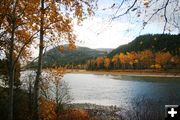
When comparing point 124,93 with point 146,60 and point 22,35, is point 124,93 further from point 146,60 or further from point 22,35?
point 146,60

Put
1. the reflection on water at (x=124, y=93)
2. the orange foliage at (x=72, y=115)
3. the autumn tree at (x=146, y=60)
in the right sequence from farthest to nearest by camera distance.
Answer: the autumn tree at (x=146, y=60) → the reflection on water at (x=124, y=93) → the orange foliage at (x=72, y=115)

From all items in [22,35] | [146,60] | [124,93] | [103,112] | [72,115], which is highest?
[146,60]

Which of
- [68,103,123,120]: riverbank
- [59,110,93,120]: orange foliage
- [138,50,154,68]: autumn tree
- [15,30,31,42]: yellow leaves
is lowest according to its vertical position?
[68,103,123,120]: riverbank

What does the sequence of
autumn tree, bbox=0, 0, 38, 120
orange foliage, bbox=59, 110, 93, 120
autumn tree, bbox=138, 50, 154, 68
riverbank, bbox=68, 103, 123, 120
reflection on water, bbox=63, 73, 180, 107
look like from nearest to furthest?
autumn tree, bbox=0, 0, 38, 120 < orange foliage, bbox=59, 110, 93, 120 < riverbank, bbox=68, 103, 123, 120 < reflection on water, bbox=63, 73, 180, 107 < autumn tree, bbox=138, 50, 154, 68

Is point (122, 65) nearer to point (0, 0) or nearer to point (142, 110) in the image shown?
point (142, 110)

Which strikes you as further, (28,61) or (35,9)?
(28,61)

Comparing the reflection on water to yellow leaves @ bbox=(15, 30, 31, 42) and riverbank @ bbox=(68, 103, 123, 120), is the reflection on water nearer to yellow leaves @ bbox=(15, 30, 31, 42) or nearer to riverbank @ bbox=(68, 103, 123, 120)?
riverbank @ bbox=(68, 103, 123, 120)

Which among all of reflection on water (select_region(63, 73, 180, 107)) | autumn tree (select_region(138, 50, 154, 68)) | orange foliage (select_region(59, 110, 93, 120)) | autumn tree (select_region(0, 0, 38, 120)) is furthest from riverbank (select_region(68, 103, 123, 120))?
autumn tree (select_region(138, 50, 154, 68))

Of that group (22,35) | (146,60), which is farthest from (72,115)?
(146,60)

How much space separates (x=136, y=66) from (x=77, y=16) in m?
150

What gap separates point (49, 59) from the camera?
15.2 metres

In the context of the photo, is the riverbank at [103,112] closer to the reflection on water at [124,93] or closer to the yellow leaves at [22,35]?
the reflection on water at [124,93]

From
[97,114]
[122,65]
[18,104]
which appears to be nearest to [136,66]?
[122,65]

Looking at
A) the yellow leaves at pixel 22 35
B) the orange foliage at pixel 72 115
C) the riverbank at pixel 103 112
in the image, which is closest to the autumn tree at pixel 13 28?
the yellow leaves at pixel 22 35
